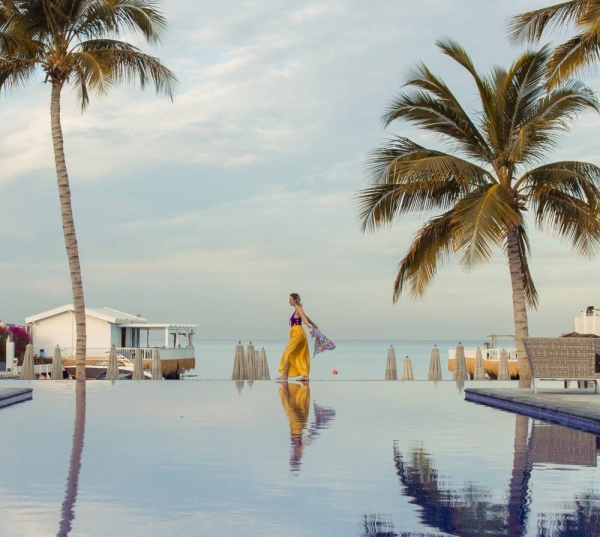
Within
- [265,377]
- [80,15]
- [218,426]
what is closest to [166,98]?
[80,15]

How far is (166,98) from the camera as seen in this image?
23.0m

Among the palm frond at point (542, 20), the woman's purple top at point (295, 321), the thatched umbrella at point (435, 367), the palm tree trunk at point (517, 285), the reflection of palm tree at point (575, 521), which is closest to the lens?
the reflection of palm tree at point (575, 521)

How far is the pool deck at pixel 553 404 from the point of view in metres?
11.4

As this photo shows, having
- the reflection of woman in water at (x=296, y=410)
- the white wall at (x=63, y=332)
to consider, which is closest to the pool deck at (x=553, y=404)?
the reflection of woman in water at (x=296, y=410)

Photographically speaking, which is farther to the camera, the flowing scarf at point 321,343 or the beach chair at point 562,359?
the flowing scarf at point 321,343

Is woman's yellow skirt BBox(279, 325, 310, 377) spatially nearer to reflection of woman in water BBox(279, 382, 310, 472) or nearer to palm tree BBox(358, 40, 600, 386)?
reflection of woman in water BBox(279, 382, 310, 472)

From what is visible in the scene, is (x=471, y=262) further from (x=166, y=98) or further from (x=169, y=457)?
(x=169, y=457)

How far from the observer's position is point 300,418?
40.2 feet

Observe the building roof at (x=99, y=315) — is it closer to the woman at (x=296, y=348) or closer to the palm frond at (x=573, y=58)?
the woman at (x=296, y=348)

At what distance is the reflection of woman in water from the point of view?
8.71 metres

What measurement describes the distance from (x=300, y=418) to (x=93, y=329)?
165 ft

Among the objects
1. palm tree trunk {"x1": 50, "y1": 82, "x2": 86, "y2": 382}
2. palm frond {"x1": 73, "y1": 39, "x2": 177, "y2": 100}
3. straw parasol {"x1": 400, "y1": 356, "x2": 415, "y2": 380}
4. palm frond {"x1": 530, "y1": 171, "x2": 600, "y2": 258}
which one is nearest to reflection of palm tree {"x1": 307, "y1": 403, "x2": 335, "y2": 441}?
palm frond {"x1": 530, "y1": 171, "x2": 600, "y2": 258}

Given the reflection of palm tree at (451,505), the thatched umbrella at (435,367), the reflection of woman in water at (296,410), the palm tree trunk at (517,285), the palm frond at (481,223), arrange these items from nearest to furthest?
the reflection of palm tree at (451,505) → the reflection of woman in water at (296,410) → the palm frond at (481,223) → the palm tree trunk at (517,285) → the thatched umbrella at (435,367)

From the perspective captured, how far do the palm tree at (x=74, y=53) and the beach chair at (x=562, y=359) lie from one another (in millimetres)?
10767
